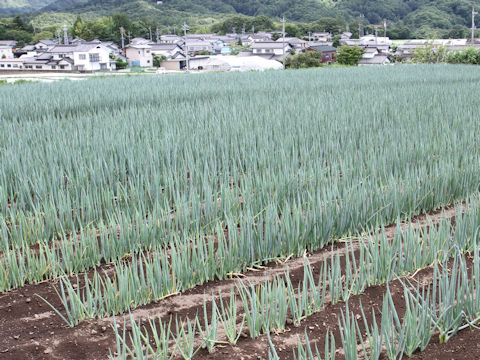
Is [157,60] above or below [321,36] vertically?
below

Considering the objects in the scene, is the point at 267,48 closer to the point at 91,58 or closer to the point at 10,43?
the point at 91,58

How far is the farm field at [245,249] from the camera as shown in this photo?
2.09 meters

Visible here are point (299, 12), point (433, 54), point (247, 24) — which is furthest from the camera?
point (299, 12)

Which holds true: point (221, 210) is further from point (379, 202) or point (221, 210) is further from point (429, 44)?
point (429, 44)

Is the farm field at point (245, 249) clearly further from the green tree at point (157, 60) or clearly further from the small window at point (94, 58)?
the green tree at point (157, 60)

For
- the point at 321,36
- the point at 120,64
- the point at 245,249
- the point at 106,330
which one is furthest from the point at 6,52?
the point at 106,330

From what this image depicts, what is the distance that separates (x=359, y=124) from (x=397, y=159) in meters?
1.62

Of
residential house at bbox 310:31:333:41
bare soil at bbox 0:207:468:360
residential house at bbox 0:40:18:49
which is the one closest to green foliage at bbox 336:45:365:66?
bare soil at bbox 0:207:468:360

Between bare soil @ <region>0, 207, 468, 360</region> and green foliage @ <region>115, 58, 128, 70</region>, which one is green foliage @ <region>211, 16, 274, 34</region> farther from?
bare soil @ <region>0, 207, 468, 360</region>

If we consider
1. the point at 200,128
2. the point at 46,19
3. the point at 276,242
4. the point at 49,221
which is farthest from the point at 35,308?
the point at 46,19

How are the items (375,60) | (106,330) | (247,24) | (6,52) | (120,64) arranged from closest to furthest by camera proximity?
(106,330) < (375,60) < (120,64) < (6,52) < (247,24)

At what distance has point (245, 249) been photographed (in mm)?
2881

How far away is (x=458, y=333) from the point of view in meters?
2.13

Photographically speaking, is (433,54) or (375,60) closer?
(433,54)
